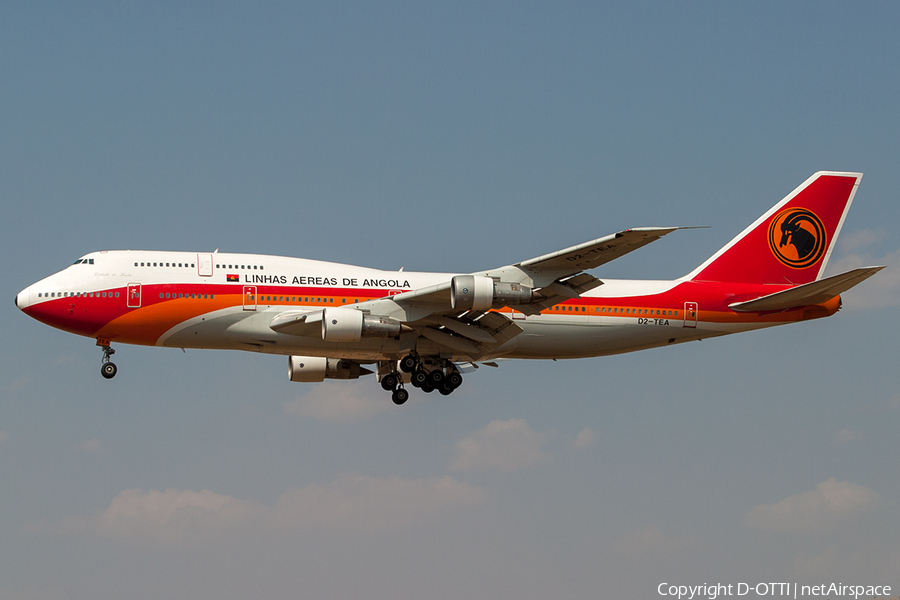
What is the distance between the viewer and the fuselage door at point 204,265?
3689cm

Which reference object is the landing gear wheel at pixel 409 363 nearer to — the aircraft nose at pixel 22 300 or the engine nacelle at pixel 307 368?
the engine nacelle at pixel 307 368

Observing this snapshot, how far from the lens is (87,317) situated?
36.0 m

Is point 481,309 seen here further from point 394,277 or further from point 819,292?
point 819,292

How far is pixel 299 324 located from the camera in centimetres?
3606

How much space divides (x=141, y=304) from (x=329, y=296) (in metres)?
6.46

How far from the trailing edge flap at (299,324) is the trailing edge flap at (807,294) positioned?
16072 mm

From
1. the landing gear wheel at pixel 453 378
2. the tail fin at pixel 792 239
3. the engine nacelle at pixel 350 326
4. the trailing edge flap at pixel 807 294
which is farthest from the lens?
the tail fin at pixel 792 239

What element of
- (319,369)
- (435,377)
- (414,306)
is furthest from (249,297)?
(435,377)

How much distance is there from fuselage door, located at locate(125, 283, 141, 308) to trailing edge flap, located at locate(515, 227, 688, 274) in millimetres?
12979

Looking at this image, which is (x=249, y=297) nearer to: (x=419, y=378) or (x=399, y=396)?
(x=419, y=378)

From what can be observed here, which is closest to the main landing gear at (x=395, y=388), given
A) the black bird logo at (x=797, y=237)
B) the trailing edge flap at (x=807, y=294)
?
the trailing edge flap at (x=807, y=294)

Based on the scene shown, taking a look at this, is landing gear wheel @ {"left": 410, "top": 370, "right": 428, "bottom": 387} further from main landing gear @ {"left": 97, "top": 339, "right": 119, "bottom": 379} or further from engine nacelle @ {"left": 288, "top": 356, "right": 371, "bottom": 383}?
main landing gear @ {"left": 97, "top": 339, "right": 119, "bottom": 379}

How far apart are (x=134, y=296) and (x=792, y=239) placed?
1025 inches

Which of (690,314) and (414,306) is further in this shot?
(690,314)
